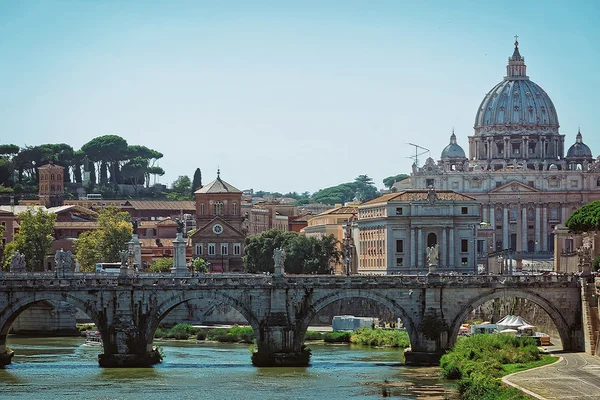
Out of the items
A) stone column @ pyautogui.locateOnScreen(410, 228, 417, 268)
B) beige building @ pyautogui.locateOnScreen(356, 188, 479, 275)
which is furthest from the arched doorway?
stone column @ pyautogui.locateOnScreen(410, 228, 417, 268)

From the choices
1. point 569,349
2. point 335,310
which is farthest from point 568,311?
point 335,310

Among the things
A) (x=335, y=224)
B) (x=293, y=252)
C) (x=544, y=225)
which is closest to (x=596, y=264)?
(x=293, y=252)

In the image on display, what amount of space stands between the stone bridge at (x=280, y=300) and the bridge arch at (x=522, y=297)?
5 cm

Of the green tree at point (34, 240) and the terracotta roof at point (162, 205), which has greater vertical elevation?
the terracotta roof at point (162, 205)

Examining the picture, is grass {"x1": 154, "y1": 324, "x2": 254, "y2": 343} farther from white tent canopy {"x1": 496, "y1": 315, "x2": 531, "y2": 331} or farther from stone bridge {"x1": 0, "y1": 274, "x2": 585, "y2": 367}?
stone bridge {"x1": 0, "y1": 274, "x2": 585, "y2": 367}

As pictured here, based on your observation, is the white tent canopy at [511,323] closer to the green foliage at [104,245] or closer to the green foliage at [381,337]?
the green foliage at [381,337]

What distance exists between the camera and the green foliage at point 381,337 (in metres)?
97.7

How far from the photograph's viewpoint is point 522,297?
83812mm

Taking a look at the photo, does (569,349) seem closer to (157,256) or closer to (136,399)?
(136,399)

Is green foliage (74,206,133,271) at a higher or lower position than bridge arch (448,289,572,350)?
higher

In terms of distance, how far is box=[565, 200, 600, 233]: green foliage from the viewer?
103812 mm

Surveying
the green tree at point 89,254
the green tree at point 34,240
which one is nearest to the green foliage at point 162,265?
the green tree at point 89,254

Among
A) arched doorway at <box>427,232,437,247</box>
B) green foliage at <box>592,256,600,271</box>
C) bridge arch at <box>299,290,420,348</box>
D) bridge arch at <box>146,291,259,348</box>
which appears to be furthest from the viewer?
arched doorway at <box>427,232,437,247</box>

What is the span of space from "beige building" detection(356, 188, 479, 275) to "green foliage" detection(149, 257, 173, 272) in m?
17.9
